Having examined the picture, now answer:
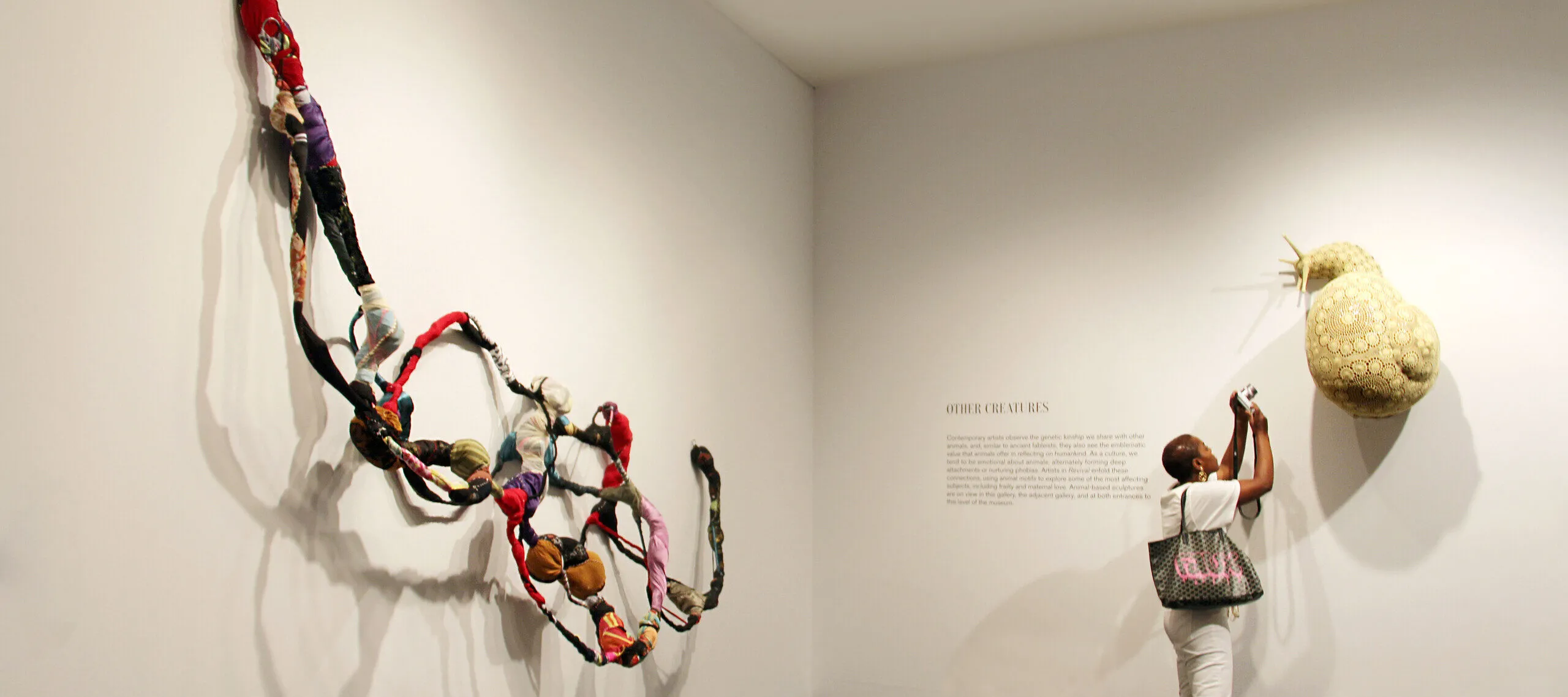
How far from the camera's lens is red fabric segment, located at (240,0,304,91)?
1.47 meters

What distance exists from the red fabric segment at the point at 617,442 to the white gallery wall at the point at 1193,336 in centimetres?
122

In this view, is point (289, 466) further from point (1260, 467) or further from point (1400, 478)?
point (1400, 478)

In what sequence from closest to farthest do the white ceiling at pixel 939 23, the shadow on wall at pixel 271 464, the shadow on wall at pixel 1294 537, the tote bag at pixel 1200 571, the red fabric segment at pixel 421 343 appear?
the shadow on wall at pixel 271 464, the red fabric segment at pixel 421 343, the tote bag at pixel 1200 571, the shadow on wall at pixel 1294 537, the white ceiling at pixel 939 23

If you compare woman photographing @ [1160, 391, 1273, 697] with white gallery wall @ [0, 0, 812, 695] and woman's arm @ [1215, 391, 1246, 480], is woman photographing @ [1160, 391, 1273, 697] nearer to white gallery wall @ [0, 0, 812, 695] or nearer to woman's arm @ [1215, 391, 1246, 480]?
woman's arm @ [1215, 391, 1246, 480]

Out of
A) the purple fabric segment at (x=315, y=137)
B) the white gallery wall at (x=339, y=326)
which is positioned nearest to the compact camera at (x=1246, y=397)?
the white gallery wall at (x=339, y=326)

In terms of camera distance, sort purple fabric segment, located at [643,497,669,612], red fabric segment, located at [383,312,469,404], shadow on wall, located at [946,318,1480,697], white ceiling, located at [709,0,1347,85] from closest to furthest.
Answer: red fabric segment, located at [383,312,469,404]
purple fabric segment, located at [643,497,669,612]
shadow on wall, located at [946,318,1480,697]
white ceiling, located at [709,0,1347,85]

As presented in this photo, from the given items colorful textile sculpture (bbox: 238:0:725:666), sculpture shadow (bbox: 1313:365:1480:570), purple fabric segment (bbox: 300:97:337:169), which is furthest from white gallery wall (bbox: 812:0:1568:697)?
purple fabric segment (bbox: 300:97:337:169)

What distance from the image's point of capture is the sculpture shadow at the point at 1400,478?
2.54 meters

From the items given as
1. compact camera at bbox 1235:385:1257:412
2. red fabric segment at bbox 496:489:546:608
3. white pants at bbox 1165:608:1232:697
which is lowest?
white pants at bbox 1165:608:1232:697

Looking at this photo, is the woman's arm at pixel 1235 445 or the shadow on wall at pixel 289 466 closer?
the shadow on wall at pixel 289 466

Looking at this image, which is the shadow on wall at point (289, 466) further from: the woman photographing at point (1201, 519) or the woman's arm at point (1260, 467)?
the woman's arm at point (1260, 467)

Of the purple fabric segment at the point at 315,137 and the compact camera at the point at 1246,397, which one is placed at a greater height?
the purple fabric segment at the point at 315,137

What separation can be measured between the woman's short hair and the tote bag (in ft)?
0.17

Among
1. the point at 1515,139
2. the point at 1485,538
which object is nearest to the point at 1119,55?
the point at 1515,139
